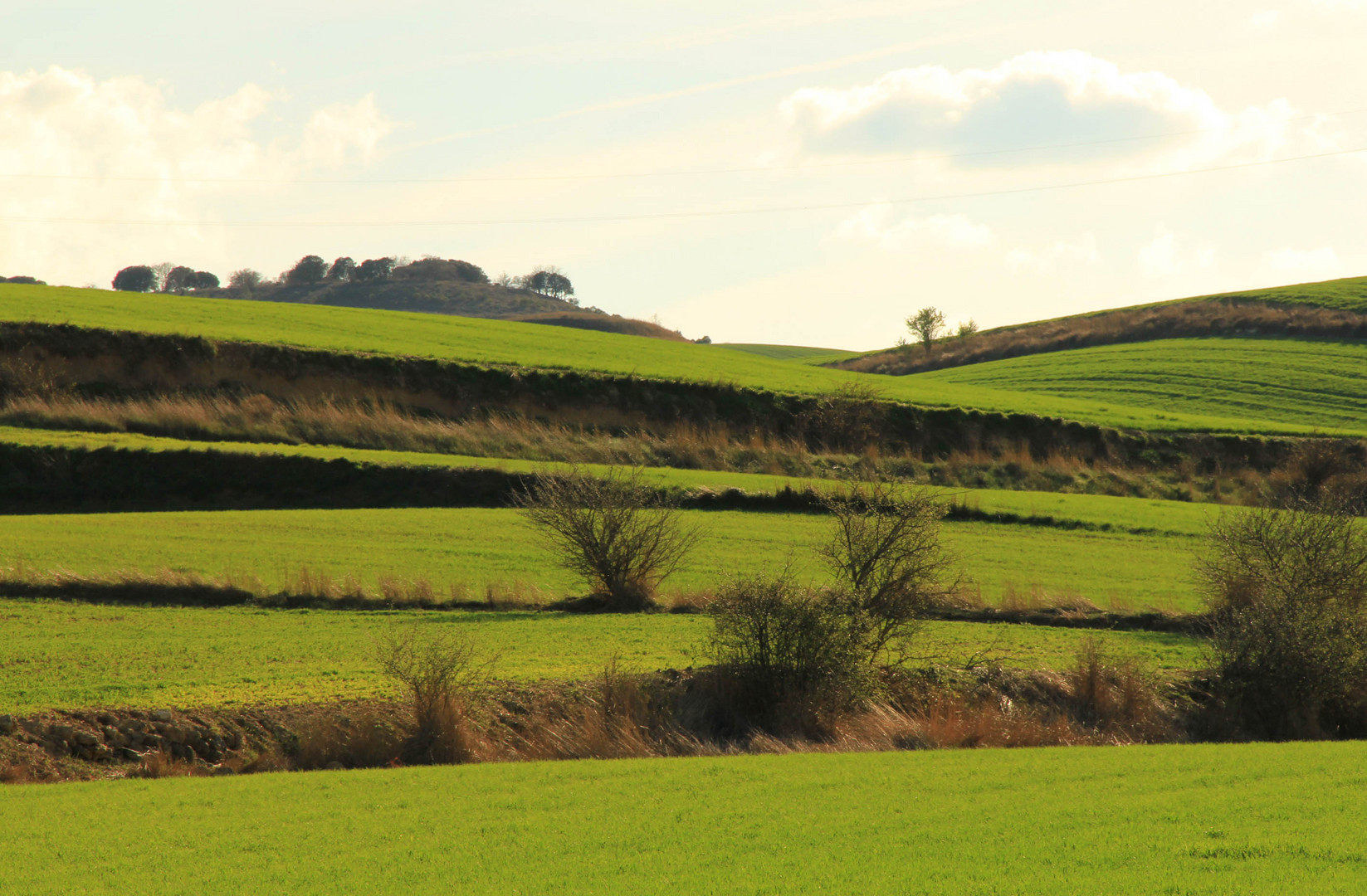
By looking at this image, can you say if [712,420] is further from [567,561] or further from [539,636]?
[539,636]

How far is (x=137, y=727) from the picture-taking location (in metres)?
14.8

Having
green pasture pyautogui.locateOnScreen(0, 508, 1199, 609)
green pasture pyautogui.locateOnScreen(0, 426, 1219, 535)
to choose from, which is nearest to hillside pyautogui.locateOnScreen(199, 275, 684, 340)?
green pasture pyautogui.locateOnScreen(0, 426, 1219, 535)

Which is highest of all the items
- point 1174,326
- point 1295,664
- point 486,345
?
point 1174,326

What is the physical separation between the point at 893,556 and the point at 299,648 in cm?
1149

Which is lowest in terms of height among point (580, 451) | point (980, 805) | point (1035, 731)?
point (1035, 731)

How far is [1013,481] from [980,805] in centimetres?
3441

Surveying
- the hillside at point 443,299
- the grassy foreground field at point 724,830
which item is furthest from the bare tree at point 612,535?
the hillside at point 443,299

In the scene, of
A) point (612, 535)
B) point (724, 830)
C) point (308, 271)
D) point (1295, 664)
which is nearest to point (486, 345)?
point (612, 535)

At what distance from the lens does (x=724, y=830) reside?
10.4 metres

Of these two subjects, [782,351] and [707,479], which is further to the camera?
[782,351]

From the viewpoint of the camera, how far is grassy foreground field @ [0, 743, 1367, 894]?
888 cm

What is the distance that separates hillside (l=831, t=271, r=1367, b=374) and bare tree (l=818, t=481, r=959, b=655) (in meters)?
69.6

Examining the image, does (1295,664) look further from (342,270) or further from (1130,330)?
(342,270)

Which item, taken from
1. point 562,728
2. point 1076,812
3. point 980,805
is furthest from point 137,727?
point 1076,812
